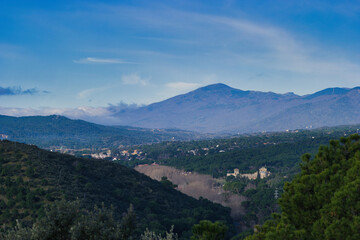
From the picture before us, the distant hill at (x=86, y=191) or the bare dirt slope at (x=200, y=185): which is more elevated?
the distant hill at (x=86, y=191)

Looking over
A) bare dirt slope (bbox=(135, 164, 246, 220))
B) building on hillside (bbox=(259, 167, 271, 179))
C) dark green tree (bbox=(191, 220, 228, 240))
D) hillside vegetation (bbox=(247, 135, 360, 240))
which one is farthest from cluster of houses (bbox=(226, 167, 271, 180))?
dark green tree (bbox=(191, 220, 228, 240))

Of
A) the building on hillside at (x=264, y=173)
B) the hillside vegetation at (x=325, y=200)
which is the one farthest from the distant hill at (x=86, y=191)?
the building on hillside at (x=264, y=173)

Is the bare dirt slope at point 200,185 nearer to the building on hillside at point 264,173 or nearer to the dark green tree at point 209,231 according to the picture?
the building on hillside at point 264,173

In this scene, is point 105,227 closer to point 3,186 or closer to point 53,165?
point 3,186

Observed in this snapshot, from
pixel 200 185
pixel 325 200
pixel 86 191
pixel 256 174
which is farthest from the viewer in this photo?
pixel 256 174

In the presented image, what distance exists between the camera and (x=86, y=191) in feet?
125

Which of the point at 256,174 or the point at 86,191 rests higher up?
the point at 86,191

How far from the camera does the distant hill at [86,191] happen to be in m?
30.3

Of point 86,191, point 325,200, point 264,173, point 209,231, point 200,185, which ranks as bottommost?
point 200,185

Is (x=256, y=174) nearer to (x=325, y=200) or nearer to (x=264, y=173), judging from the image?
(x=264, y=173)

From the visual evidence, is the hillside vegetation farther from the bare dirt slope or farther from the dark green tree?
the bare dirt slope

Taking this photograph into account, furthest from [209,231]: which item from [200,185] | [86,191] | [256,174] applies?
[256,174]

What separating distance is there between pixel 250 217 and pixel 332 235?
141ft

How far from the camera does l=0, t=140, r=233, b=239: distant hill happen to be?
30.3 m
